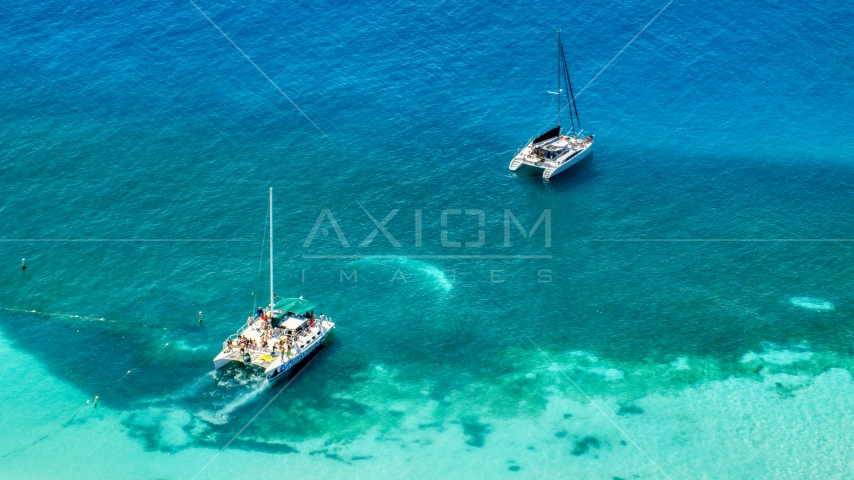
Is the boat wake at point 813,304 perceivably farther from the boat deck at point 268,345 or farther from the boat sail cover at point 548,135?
the boat deck at point 268,345

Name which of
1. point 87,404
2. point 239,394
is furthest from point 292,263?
point 87,404

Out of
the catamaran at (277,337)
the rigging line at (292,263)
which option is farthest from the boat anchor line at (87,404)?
the rigging line at (292,263)

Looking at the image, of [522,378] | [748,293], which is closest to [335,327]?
[522,378]

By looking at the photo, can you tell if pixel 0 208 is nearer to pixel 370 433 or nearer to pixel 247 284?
pixel 247 284

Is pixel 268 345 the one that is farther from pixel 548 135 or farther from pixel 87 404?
pixel 548 135

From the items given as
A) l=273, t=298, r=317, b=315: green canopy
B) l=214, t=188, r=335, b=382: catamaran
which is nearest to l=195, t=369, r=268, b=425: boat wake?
l=214, t=188, r=335, b=382: catamaran

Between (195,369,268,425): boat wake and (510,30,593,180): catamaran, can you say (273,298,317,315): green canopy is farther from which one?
(510,30,593,180): catamaran

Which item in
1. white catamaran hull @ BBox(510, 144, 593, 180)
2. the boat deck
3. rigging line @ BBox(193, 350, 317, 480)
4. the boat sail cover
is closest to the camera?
rigging line @ BBox(193, 350, 317, 480)
